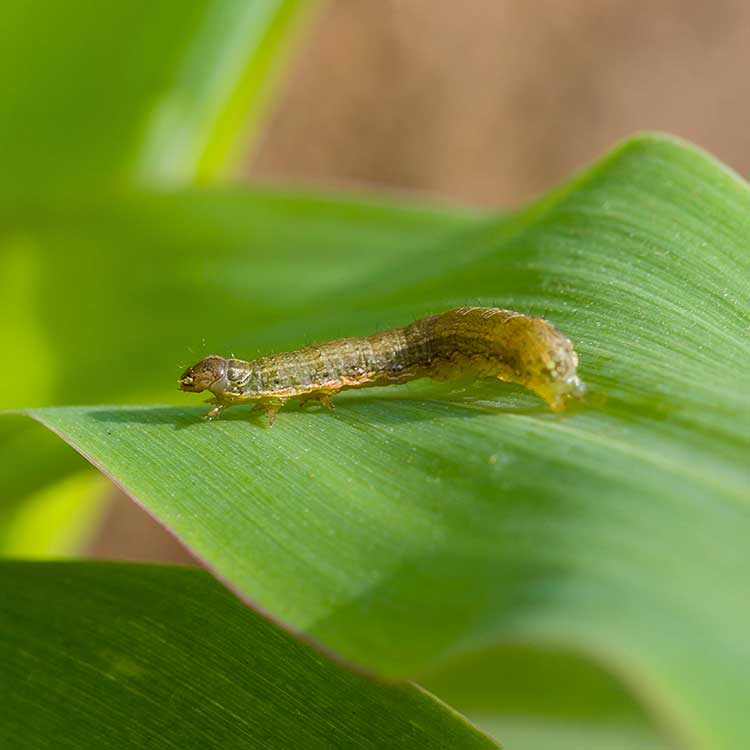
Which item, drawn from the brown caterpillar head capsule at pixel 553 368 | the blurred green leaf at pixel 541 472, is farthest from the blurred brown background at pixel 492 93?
the brown caterpillar head capsule at pixel 553 368

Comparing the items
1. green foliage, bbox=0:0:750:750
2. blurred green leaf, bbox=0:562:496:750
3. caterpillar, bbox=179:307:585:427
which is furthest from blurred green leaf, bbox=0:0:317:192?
blurred green leaf, bbox=0:562:496:750

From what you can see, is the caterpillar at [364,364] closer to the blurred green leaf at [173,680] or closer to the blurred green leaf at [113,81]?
the blurred green leaf at [173,680]

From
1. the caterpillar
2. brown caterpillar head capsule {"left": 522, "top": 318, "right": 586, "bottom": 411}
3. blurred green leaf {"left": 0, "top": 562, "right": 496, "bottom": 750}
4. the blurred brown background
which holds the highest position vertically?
the blurred brown background

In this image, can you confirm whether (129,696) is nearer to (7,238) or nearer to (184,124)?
(7,238)

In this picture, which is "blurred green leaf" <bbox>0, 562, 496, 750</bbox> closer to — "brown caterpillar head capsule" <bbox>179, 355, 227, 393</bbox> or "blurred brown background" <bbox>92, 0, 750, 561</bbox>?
"brown caterpillar head capsule" <bbox>179, 355, 227, 393</bbox>

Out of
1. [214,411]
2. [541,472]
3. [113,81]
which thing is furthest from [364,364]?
[113,81]
